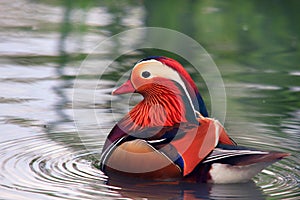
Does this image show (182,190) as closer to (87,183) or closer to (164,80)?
(87,183)

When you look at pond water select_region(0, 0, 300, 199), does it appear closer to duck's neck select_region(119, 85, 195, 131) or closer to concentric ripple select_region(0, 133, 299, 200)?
concentric ripple select_region(0, 133, 299, 200)

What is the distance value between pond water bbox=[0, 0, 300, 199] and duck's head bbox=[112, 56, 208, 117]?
0.58 metres

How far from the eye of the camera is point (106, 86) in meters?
8.66

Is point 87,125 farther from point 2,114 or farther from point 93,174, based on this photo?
point 93,174

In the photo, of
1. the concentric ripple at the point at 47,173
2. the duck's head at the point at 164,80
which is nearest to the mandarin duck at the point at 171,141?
the duck's head at the point at 164,80

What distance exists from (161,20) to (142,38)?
2.49ft

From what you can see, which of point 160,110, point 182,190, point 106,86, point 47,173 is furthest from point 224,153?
point 106,86

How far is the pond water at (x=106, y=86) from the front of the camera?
5.91m

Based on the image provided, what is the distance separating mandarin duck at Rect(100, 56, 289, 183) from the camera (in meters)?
5.84

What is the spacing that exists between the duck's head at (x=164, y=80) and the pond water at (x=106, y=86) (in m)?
0.58

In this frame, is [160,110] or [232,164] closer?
[232,164]

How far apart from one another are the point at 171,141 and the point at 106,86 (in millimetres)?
2817

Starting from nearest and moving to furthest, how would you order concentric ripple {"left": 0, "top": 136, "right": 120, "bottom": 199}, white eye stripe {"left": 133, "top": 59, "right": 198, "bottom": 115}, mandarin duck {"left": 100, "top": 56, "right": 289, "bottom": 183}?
concentric ripple {"left": 0, "top": 136, "right": 120, "bottom": 199}, mandarin duck {"left": 100, "top": 56, "right": 289, "bottom": 183}, white eye stripe {"left": 133, "top": 59, "right": 198, "bottom": 115}

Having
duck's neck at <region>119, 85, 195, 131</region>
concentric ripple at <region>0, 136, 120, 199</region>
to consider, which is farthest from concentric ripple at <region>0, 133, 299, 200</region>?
duck's neck at <region>119, 85, 195, 131</region>
